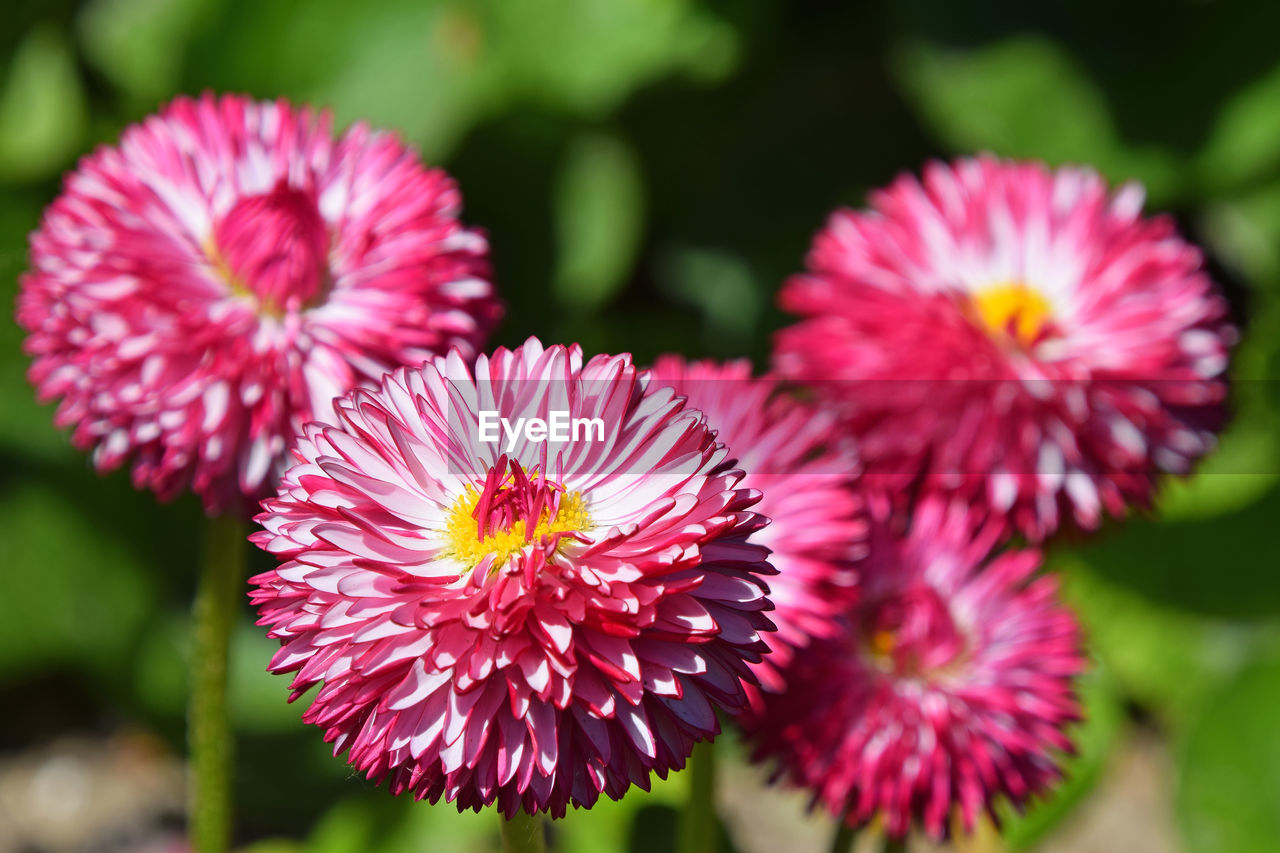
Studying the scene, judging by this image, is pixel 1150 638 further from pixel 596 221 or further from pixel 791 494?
pixel 791 494

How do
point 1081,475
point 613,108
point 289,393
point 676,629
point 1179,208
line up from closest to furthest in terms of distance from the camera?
point 676,629 → point 289,393 → point 1081,475 → point 613,108 → point 1179,208

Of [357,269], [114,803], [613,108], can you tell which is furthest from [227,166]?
[114,803]

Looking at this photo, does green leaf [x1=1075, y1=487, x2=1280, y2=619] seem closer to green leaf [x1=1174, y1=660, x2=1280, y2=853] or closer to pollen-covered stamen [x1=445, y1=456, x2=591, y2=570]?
green leaf [x1=1174, y1=660, x2=1280, y2=853]

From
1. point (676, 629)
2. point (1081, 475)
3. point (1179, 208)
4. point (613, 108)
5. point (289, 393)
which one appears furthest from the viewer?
point (1179, 208)

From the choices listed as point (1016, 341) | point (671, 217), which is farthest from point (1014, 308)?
point (671, 217)

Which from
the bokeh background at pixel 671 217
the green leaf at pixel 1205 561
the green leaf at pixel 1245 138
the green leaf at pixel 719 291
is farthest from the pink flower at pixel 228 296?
the green leaf at pixel 1205 561

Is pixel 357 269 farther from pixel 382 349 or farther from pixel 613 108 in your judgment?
pixel 613 108
